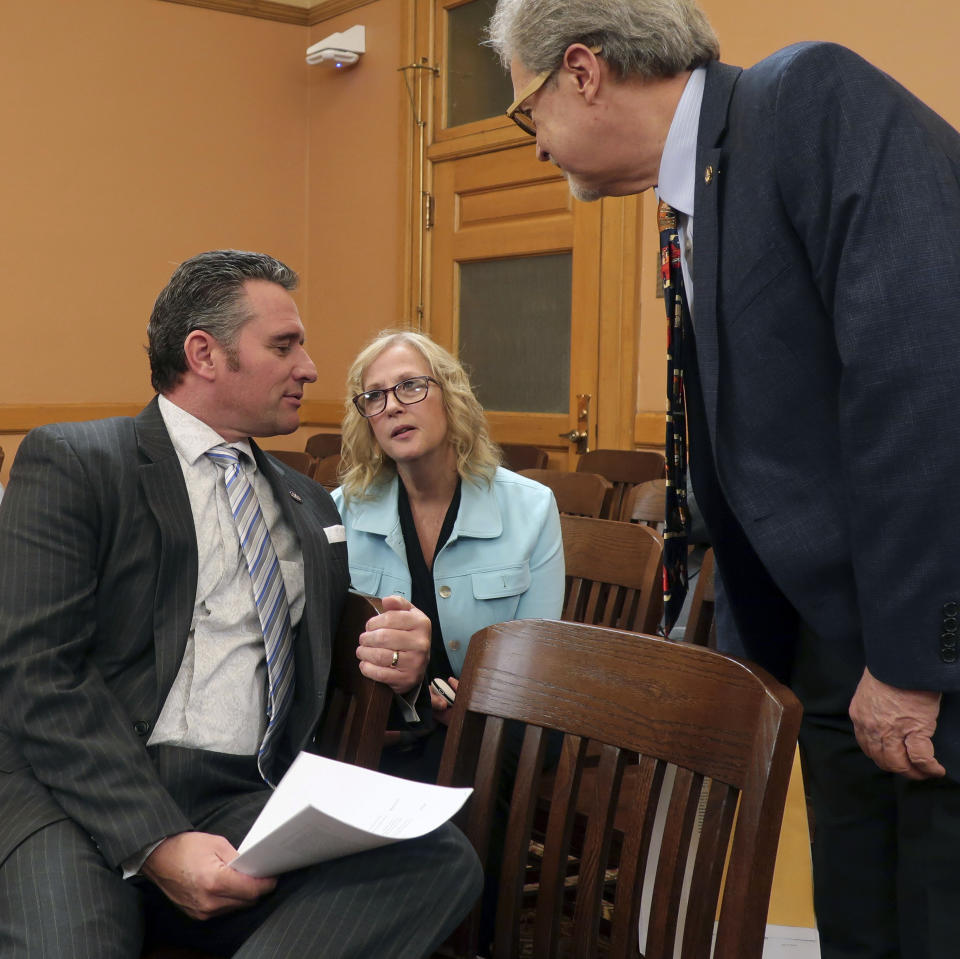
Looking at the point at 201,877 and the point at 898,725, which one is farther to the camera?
the point at 201,877

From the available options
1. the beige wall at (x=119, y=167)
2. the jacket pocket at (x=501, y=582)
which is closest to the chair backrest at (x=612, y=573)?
Answer: the jacket pocket at (x=501, y=582)

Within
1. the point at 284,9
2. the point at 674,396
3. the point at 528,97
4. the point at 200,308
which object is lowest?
the point at 674,396

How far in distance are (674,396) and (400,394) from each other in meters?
1.04

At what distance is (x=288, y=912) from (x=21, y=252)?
19.4 feet

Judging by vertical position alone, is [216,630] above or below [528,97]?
below

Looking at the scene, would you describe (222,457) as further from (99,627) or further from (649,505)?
(649,505)

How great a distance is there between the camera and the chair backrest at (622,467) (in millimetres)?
4336

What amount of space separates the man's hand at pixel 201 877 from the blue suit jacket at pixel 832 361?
2.16 ft

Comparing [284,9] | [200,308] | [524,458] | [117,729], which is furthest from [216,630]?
[284,9]

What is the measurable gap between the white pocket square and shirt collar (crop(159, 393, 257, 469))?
16 centimetres

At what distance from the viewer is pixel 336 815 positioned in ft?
3.69

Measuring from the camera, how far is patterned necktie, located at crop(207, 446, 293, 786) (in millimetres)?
1604

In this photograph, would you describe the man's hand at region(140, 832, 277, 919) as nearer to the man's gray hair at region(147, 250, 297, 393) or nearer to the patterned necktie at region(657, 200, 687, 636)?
the patterned necktie at region(657, 200, 687, 636)

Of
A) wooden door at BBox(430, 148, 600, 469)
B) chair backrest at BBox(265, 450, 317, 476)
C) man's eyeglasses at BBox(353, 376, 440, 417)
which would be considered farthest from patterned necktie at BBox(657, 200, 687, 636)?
wooden door at BBox(430, 148, 600, 469)
